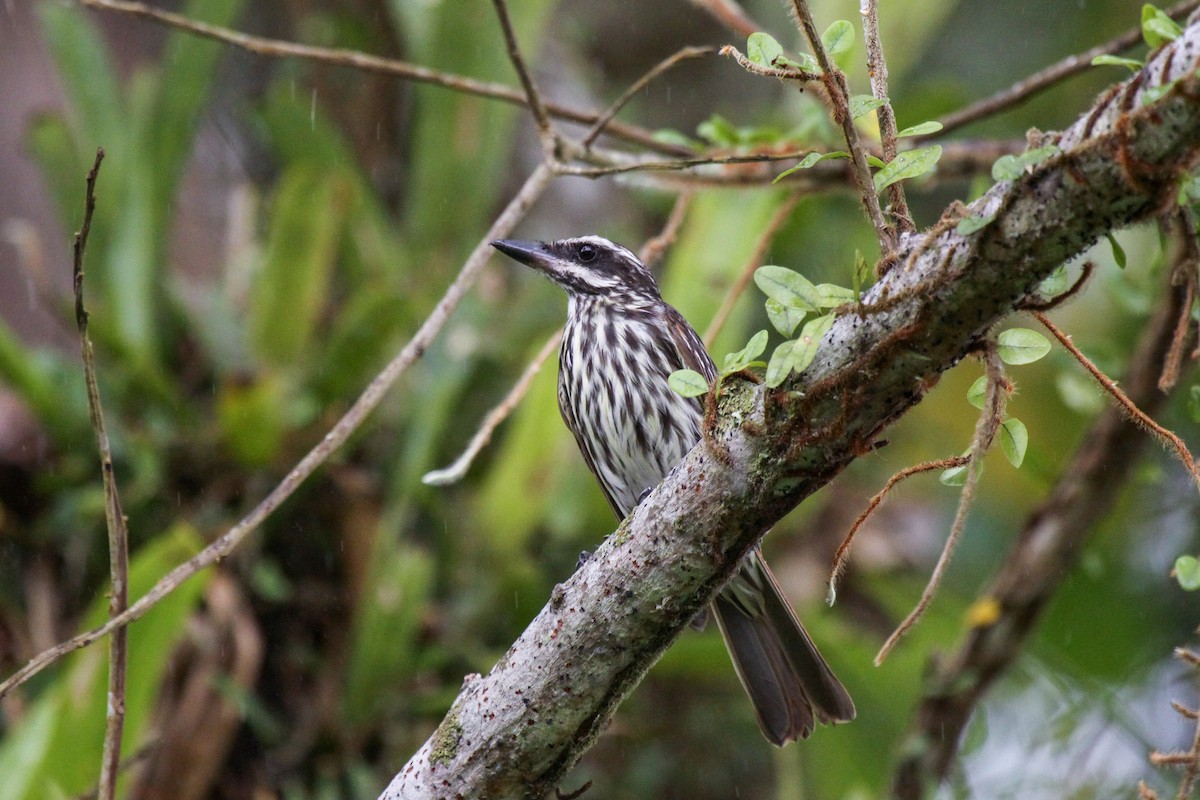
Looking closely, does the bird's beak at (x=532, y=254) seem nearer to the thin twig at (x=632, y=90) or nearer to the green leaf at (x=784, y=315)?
the thin twig at (x=632, y=90)

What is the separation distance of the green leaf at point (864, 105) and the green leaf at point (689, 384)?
1.51 feet

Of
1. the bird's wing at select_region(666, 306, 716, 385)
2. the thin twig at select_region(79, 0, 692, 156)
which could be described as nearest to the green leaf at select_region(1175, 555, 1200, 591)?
the bird's wing at select_region(666, 306, 716, 385)

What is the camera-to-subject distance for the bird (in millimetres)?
3057

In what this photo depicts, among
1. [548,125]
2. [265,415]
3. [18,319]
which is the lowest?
[548,125]

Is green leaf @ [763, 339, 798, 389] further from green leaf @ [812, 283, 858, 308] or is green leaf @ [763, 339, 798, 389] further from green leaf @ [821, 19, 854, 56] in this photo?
green leaf @ [821, 19, 854, 56]

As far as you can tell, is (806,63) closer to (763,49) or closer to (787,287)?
(763,49)

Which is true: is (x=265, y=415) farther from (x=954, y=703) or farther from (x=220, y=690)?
(x=954, y=703)

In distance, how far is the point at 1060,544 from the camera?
366 cm

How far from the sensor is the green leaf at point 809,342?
67.6 inches

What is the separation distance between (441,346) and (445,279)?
0.47 meters

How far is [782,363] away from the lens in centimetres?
175

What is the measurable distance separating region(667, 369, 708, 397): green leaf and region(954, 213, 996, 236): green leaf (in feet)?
1.74

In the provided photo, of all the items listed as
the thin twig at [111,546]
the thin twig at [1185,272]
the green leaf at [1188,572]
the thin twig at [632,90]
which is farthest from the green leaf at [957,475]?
the thin twig at [111,546]

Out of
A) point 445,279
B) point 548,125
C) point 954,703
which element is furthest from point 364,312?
point 954,703
